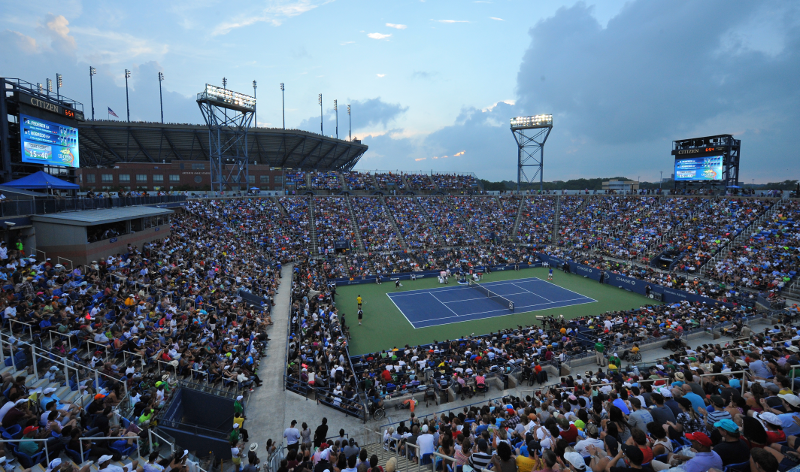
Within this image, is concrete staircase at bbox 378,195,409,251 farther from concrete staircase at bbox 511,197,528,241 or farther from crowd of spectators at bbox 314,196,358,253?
concrete staircase at bbox 511,197,528,241

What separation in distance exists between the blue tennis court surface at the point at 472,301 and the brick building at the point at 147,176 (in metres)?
41.3

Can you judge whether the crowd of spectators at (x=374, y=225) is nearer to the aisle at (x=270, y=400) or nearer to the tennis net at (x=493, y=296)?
the tennis net at (x=493, y=296)

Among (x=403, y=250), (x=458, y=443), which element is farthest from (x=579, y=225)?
(x=458, y=443)

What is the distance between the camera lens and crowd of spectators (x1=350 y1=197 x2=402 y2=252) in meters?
41.5

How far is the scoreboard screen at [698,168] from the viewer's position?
3969 cm

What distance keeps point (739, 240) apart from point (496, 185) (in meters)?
73.1

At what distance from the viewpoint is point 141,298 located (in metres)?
15.7

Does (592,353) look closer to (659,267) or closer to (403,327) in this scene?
(403,327)

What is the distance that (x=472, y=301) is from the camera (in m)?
28.7

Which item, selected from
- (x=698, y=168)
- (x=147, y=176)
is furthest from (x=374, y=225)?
(x=698, y=168)

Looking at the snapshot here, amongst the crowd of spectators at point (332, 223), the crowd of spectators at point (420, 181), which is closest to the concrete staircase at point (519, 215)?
the crowd of spectators at point (420, 181)

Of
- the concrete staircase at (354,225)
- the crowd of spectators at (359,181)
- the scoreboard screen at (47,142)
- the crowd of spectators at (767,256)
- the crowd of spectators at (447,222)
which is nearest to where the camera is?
the scoreboard screen at (47,142)

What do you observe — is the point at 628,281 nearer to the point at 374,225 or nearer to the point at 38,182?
the point at 374,225

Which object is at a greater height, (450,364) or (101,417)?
(101,417)
